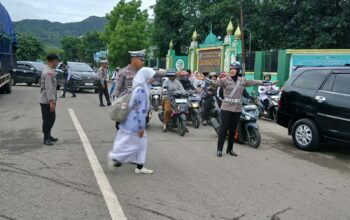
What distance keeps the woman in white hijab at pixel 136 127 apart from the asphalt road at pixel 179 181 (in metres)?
0.28

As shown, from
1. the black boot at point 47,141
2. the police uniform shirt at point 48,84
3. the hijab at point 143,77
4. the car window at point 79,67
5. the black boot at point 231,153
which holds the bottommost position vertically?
the black boot at point 231,153

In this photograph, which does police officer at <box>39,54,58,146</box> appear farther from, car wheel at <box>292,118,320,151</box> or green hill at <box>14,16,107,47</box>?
green hill at <box>14,16,107,47</box>

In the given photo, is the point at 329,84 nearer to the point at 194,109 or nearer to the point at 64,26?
the point at 194,109

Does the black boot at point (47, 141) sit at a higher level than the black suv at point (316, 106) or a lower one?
lower

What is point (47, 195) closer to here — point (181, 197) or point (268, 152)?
point (181, 197)

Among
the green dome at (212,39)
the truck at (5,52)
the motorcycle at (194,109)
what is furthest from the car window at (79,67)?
the motorcycle at (194,109)

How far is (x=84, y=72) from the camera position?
76.4ft

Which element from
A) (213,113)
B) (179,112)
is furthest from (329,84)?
(179,112)

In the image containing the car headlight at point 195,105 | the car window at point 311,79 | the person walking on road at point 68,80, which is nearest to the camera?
the car window at point 311,79

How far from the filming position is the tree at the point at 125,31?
44.1 meters

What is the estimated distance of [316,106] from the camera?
8.70m

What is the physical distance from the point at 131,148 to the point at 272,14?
2663cm

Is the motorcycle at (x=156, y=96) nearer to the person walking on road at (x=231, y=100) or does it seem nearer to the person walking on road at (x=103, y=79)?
the person walking on road at (x=103, y=79)

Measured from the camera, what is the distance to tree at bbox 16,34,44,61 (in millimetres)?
71500
